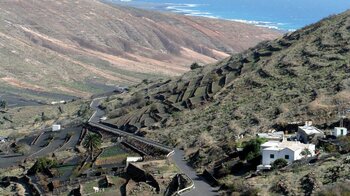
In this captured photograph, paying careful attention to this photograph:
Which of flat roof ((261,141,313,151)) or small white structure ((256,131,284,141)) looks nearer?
flat roof ((261,141,313,151))

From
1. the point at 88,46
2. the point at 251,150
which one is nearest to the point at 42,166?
the point at 251,150

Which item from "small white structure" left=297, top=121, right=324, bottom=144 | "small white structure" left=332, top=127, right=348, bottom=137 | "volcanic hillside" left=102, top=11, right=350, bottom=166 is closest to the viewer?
"small white structure" left=332, top=127, right=348, bottom=137

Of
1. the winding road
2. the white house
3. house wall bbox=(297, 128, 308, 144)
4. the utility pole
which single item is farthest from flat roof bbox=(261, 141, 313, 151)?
the utility pole

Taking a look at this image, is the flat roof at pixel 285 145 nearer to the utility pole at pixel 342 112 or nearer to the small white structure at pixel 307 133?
the small white structure at pixel 307 133

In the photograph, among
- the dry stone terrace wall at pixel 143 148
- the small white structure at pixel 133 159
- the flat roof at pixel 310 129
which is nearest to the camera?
the flat roof at pixel 310 129

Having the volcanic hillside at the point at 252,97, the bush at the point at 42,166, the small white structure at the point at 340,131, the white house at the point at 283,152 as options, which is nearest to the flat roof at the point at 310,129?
the small white structure at the point at 340,131

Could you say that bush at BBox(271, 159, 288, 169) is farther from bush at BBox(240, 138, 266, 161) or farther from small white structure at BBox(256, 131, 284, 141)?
small white structure at BBox(256, 131, 284, 141)
